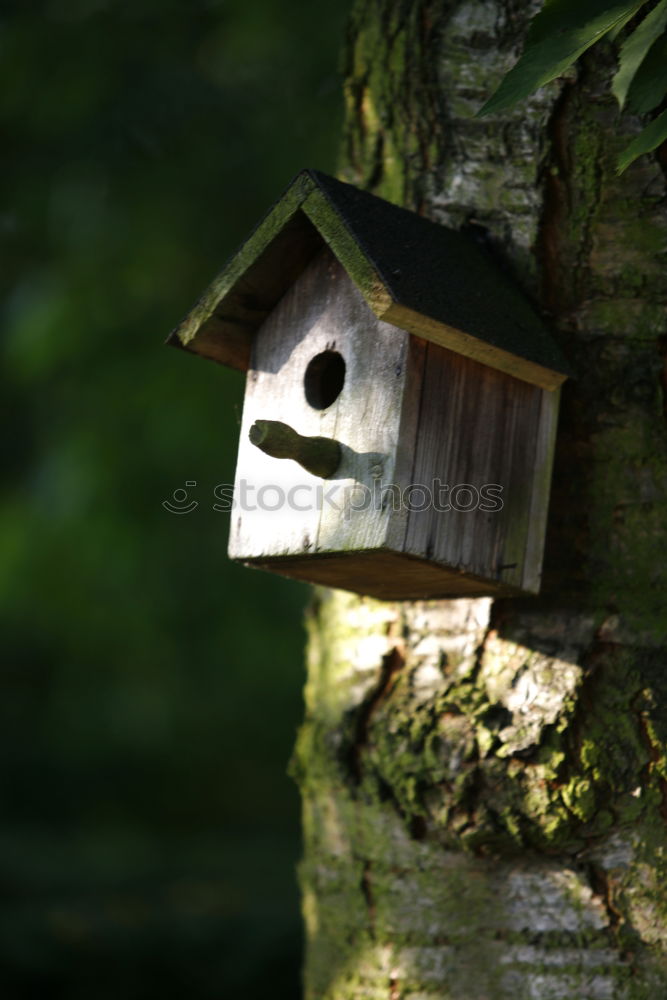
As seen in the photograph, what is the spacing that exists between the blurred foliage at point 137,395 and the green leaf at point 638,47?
3.37m

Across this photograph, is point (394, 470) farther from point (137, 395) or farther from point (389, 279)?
point (137, 395)

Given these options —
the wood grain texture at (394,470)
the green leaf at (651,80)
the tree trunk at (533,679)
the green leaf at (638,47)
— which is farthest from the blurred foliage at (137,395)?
the green leaf at (638,47)

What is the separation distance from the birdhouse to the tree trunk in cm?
11

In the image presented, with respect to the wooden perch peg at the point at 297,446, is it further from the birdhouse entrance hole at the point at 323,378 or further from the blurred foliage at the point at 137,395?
the blurred foliage at the point at 137,395

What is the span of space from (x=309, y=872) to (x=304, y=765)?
23 centimetres

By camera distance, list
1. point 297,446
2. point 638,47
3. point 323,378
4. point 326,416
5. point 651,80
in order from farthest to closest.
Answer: point 323,378, point 326,416, point 297,446, point 651,80, point 638,47

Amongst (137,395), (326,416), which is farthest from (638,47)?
(137,395)

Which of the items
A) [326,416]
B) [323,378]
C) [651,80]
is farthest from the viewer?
[323,378]

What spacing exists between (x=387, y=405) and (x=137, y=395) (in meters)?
3.34

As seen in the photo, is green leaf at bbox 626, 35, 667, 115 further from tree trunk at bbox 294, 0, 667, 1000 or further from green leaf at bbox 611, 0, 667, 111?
tree trunk at bbox 294, 0, 667, 1000

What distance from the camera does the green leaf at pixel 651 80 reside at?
1749 millimetres

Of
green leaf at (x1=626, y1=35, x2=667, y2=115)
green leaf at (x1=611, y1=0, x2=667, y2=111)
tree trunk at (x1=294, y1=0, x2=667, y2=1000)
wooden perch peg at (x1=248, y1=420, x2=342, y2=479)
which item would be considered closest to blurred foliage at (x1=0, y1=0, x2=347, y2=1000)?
tree trunk at (x1=294, y1=0, x2=667, y2=1000)

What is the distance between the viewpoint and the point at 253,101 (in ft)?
16.8

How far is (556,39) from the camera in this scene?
1643 mm
